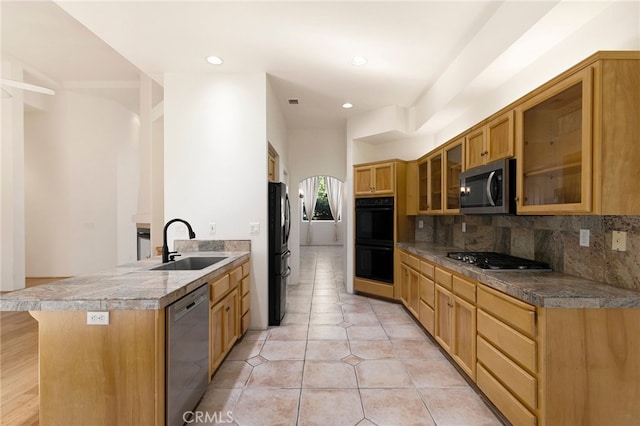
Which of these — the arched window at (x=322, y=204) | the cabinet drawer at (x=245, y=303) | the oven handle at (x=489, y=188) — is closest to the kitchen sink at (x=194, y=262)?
the cabinet drawer at (x=245, y=303)

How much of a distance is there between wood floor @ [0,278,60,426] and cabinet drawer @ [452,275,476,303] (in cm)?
292

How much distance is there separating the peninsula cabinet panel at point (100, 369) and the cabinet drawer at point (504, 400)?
188cm

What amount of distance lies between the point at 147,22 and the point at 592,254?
11.8ft

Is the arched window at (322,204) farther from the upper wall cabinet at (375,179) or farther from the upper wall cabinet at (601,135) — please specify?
the upper wall cabinet at (601,135)

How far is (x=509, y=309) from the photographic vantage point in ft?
5.57

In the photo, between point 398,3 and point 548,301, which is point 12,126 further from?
point 548,301

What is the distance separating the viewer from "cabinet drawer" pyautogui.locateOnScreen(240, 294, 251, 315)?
298 cm

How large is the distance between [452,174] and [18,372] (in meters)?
4.24

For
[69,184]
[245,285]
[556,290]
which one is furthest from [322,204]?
[556,290]

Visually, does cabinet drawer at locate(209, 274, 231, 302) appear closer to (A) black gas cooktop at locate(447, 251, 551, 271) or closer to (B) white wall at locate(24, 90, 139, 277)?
(A) black gas cooktop at locate(447, 251, 551, 271)

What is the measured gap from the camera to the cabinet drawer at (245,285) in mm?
2965

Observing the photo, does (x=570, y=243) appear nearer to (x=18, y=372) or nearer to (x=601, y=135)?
(x=601, y=135)

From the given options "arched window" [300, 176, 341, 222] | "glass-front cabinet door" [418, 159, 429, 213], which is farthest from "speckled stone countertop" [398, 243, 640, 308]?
"arched window" [300, 176, 341, 222]

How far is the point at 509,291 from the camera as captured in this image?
169cm
